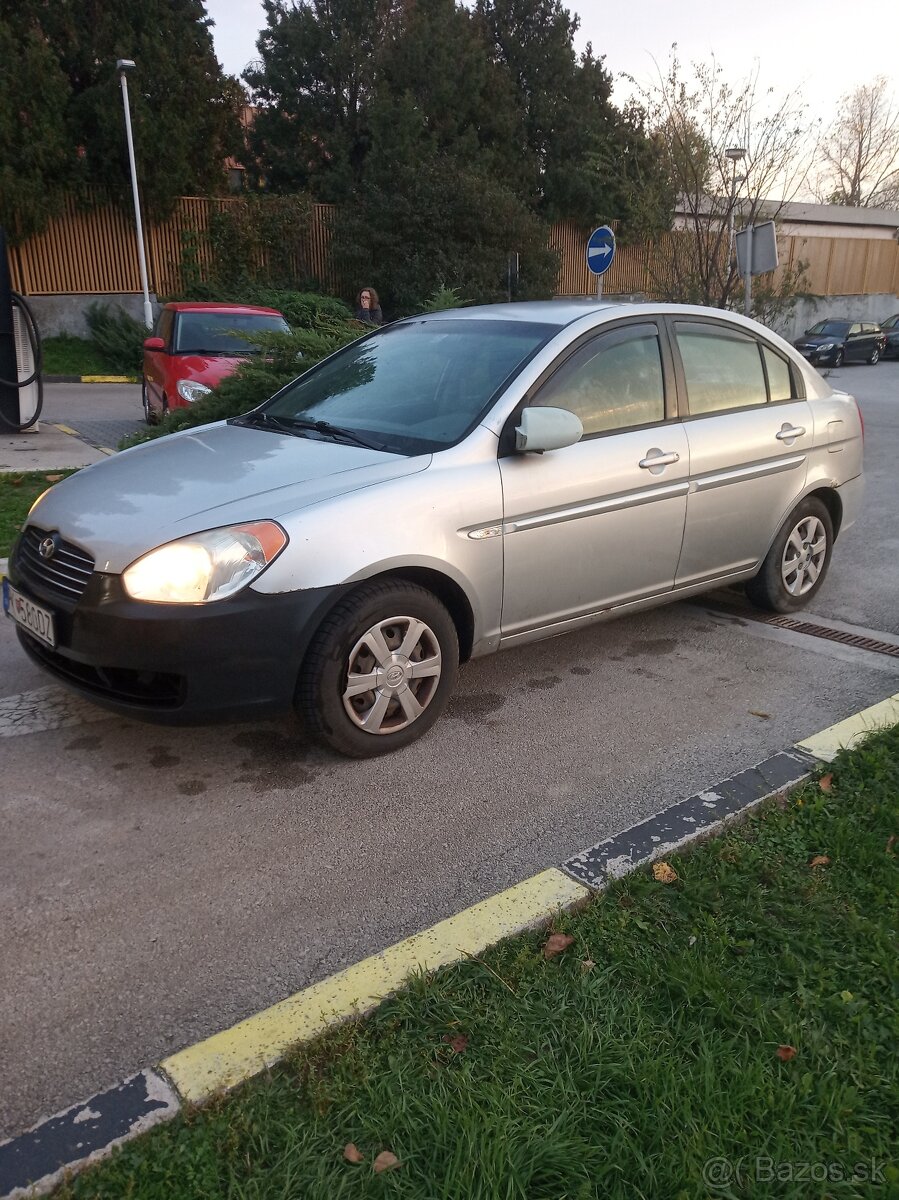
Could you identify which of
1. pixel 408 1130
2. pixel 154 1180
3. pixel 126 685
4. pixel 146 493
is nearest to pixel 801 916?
pixel 408 1130

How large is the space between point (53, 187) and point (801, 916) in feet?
72.9

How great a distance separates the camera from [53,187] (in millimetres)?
20359

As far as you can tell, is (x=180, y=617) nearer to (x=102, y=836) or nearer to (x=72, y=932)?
(x=102, y=836)

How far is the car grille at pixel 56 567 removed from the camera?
334cm

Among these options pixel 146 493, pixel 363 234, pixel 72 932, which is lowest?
pixel 72 932

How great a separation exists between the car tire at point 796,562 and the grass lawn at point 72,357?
699 inches

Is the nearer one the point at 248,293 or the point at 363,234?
the point at 248,293

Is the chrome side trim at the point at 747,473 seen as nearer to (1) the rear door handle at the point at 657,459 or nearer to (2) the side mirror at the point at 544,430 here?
(1) the rear door handle at the point at 657,459

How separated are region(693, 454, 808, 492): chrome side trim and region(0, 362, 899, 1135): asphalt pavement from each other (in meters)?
0.87

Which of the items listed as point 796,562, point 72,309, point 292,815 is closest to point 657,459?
point 796,562

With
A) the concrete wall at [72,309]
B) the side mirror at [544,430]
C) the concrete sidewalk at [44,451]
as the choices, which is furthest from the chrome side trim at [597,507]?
the concrete wall at [72,309]

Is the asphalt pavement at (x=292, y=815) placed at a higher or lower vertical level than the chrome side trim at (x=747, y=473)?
lower

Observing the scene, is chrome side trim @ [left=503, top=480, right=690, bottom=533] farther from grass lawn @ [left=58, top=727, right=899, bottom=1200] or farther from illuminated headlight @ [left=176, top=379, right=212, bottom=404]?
illuminated headlight @ [left=176, top=379, right=212, bottom=404]

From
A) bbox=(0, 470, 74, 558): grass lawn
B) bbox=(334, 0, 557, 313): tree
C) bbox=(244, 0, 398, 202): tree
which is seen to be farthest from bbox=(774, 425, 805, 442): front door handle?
bbox=(244, 0, 398, 202): tree
